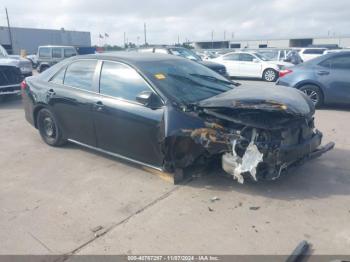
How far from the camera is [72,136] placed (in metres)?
5.38

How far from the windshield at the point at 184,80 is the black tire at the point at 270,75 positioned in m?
11.2

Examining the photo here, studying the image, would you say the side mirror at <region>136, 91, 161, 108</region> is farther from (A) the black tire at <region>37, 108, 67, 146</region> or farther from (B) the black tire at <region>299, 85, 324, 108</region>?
(B) the black tire at <region>299, 85, 324, 108</region>

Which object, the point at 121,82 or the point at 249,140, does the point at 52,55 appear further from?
the point at 249,140

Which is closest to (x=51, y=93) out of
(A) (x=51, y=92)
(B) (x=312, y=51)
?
(A) (x=51, y=92)

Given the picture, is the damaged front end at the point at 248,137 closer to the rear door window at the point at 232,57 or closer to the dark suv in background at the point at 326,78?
the dark suv in background at the point at 326,78

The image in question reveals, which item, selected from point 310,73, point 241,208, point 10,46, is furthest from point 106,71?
point 10,46

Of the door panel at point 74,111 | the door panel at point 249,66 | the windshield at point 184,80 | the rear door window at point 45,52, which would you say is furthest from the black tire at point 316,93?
the rear door window at point 45,52

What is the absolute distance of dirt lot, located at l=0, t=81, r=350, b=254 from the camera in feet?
10.2

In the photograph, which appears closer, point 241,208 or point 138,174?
point 241,208

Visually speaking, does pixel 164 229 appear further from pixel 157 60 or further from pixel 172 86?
pixel 157 60

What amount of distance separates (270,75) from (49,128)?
40.2ft

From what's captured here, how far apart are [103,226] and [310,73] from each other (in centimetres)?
702

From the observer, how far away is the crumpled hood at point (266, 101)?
3.78 meters

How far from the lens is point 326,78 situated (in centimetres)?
840
